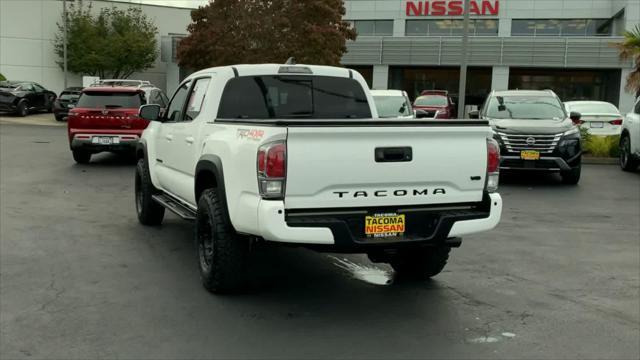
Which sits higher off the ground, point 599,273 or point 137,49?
point 137,49

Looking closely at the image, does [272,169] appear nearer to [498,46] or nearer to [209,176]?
[209,176]

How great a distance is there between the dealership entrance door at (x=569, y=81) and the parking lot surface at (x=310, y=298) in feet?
128

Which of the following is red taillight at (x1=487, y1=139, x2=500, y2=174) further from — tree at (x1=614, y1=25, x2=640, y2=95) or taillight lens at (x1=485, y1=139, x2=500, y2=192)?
tree at (x1=614, y1=25, x2=640, y2=95)

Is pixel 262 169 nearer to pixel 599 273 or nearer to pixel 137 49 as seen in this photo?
pixel 599 273

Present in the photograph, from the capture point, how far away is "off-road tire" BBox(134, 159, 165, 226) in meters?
8.24

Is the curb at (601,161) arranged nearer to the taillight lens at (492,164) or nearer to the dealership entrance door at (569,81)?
the taillight lens at (492,164)

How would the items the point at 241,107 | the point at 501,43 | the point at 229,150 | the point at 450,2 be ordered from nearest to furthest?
the point at 229,150
the point at 241,107
the point at 501,43
the point at 450,2

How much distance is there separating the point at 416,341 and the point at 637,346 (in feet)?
4.90

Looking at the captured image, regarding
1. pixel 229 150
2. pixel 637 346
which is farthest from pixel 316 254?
pixel 637 346

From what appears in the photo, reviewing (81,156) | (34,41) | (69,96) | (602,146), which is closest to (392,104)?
(602,146)

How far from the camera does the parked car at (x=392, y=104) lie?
1651 centimetres

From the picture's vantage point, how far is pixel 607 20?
4659cm

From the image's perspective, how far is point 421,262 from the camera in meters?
6.22

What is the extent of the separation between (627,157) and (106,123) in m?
11.3
